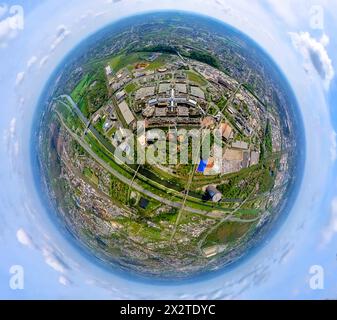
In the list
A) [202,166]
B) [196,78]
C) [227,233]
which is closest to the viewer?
[202,166]

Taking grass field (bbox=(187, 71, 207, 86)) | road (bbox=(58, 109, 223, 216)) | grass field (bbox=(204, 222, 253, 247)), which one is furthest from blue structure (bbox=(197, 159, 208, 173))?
grass field (bbox=(187, 71, 207, 86))

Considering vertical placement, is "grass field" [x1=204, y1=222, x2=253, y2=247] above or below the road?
below

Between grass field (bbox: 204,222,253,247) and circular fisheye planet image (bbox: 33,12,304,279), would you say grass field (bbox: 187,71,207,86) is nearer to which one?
circular fisheye planet image (bbox: 33,12,304,279)

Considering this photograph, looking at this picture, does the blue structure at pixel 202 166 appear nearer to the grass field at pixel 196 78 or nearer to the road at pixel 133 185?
the road at pixel 133 185

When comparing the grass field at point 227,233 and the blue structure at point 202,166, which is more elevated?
the blue structure at point 202,166

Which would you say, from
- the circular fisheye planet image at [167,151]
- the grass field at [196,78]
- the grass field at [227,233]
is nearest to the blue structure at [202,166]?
the circular fisheye planet image at [167,151]

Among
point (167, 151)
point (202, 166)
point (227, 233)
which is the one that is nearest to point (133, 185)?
point (167, 151)

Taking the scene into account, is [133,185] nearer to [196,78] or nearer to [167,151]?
[167,151]

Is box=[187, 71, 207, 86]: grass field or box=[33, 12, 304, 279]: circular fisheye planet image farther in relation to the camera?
box=[187, 71, 207, 86]: grass field
